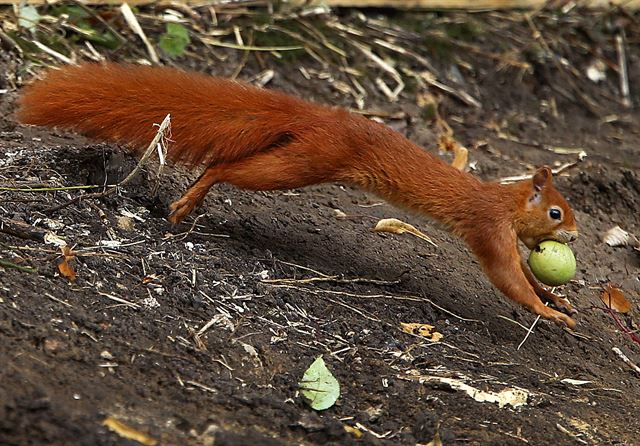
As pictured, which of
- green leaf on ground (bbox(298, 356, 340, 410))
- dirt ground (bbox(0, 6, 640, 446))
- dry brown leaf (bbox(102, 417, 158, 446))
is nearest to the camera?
dry brown leaf (bbox(102, 417, 158, 446))

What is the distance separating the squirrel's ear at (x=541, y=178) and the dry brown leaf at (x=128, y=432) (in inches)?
87.1

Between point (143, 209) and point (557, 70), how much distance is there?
172 inches

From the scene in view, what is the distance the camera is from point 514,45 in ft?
24.1

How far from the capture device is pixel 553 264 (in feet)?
12.9

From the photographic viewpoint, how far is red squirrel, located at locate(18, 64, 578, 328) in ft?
12.6

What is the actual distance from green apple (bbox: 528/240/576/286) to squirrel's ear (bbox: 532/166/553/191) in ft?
0.81

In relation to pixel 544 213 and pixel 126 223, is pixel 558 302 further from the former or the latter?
pixel 126 223

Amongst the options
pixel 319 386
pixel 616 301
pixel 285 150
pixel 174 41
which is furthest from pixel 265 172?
pixel 174 41

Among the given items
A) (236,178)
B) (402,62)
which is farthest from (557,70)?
(236,178)

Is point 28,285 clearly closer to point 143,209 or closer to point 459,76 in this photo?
point 143,209

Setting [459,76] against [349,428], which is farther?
[459,76]

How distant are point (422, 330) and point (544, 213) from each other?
2.49ft

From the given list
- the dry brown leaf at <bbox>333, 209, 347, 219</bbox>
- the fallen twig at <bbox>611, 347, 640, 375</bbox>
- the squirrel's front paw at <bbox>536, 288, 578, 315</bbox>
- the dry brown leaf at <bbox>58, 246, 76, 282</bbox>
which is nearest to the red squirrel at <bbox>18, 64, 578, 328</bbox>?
the squirrel's front paw at <bbox>536, 288, 578, 315</bbox>

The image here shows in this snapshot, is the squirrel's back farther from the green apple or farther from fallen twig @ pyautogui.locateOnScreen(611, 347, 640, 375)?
fallen twig @ pyautogui.locateOnScreen(611, 347, 640, 375)
